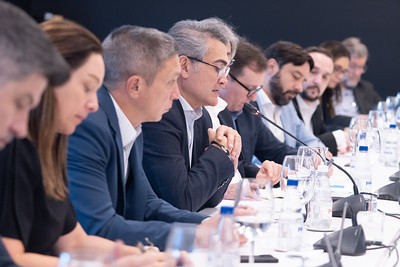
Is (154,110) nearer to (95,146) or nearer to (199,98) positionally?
(95,146)

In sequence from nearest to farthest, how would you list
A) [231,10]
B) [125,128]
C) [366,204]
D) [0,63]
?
[0,63] < [125,128] < [366,204] < [231,10]

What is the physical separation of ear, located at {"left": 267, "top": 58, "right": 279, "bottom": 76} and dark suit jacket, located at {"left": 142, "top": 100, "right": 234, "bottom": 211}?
1855 millimetres

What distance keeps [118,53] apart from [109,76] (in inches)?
3.2

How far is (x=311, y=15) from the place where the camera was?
7699 mm

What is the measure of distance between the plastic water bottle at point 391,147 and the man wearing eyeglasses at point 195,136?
133 centimetres

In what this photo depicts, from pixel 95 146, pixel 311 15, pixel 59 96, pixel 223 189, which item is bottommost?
pixel 223 189

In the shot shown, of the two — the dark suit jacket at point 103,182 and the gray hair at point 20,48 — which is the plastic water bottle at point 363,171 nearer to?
the dark suit jacket at point 103,182

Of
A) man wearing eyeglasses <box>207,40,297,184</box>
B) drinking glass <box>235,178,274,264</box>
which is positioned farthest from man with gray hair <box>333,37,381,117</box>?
drinking glass <box>235,178,274,264</box>

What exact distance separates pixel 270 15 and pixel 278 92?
12.1 feet

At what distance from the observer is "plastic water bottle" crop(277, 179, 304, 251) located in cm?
182

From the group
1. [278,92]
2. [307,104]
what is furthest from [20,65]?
[307,104]

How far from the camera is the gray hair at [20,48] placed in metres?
1.10

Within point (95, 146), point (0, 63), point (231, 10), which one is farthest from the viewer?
point (231, 10)

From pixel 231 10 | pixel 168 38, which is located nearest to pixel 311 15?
pixel 231 10
